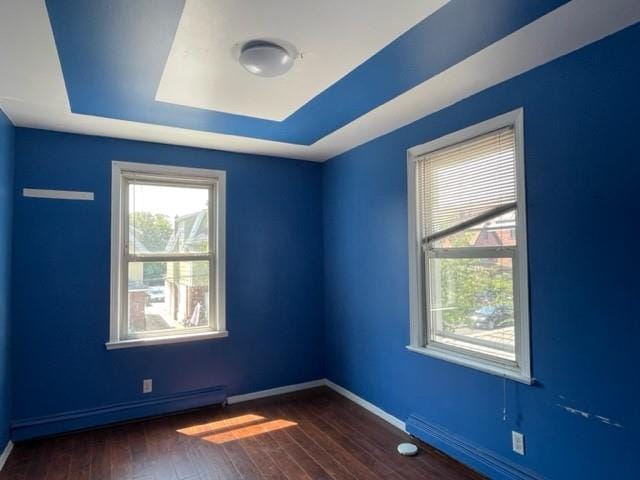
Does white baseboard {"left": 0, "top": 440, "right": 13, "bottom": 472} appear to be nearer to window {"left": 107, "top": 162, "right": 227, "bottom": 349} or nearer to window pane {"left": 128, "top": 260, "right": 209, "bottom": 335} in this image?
window {"left": 107, "top": 162, "right": 227, "bottom": 349}

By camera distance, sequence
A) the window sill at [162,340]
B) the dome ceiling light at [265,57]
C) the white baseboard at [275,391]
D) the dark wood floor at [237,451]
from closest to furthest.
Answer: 1. the dome ceiling light at [265,57]
2. the dark wood floor at [237,451]
3. the window sill at [162,340]
4. the white baseboard at [275,391]

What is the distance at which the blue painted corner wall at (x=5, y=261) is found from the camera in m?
2.74

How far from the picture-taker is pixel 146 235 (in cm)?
355

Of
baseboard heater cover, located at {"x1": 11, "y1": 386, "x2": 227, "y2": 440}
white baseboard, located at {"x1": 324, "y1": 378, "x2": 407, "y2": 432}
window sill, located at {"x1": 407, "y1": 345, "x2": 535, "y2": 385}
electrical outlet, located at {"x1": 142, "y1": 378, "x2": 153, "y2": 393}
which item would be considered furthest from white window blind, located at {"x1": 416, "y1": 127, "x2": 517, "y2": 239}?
electrical outlet, located at {"x1": 142, "y1": 378, "x2": 153, "y2": 393}

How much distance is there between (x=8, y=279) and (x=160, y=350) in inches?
49.4

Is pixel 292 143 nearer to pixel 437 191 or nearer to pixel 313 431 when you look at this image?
pixel 437 191

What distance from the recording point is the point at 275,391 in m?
3.98

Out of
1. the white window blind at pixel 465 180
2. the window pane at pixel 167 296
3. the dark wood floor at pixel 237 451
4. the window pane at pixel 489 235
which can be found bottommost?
the dark wood floor at pixel 237 451

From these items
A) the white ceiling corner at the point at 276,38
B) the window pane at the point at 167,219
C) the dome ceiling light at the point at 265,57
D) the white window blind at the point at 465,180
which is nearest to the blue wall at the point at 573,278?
the white window blind at the point at 465,180

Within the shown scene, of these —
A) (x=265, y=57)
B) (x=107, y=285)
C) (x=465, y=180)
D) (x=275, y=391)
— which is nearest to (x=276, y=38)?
(x=265, y=57)

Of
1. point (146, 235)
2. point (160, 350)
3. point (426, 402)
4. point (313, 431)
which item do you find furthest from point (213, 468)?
point (146, 235)

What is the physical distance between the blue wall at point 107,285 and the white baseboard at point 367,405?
0.24 m

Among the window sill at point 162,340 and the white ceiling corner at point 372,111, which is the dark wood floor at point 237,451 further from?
the white ceiling corner at point 372,111

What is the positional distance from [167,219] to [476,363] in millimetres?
2811
